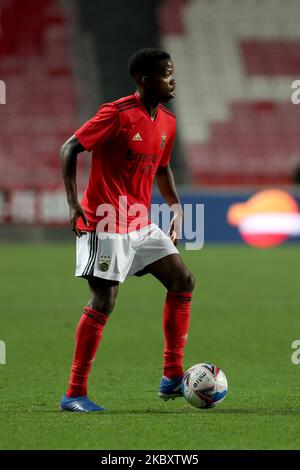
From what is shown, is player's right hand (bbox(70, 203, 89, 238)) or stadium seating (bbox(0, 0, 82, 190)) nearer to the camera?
player's right hand (bbox(70, 203, 89, 238))

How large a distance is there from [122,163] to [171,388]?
4.02 feet

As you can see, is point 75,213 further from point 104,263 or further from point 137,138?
point 137,138

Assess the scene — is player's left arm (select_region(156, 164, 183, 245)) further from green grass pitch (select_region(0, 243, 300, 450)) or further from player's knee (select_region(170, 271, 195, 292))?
green grass pitch (select_region(0, 243, 300, 450))

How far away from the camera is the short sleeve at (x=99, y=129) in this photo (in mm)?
5145

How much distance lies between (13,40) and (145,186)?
17.3 metres

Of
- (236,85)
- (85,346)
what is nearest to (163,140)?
(85,346)

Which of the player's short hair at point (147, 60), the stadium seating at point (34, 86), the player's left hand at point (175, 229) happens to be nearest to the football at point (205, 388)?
the player's left hand at point (175, 229)

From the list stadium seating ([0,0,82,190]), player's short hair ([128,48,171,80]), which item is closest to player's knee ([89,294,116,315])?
player's short hair ([128,48,171,80])

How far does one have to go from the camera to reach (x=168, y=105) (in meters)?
22.4

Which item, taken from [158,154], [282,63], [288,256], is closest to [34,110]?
[282,63]

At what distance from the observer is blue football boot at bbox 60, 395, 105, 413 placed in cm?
514

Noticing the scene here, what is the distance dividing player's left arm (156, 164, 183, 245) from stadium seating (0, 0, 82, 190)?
45.9 ft

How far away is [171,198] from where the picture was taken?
5867 millimetres

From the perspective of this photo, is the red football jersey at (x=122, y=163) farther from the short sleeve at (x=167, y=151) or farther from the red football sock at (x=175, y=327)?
the red football sock at (x=175, y=327)
